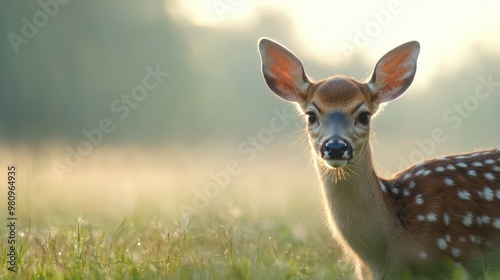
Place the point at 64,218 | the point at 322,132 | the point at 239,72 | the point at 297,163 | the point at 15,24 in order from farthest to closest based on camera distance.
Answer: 1. the point at 239,72
2. the point at 15,24
3. the point at 297,163
4. the point at 64,218
5. the point at 322,132

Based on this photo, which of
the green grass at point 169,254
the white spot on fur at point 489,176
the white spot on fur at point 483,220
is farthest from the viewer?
the white spot on fur at point 489,176

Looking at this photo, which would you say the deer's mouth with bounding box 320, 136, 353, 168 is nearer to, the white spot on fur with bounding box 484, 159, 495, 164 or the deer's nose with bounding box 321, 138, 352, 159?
the deer's nose with bounding box 321, 138, 352, 159

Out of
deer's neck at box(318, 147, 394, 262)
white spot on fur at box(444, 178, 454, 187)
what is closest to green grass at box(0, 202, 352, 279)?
deer's neck at box(318, 147, 394, 262)

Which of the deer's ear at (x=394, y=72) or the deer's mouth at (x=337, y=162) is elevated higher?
the deer's ear at (x=394, y=72)

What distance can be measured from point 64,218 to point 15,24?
Answer: 875 inches

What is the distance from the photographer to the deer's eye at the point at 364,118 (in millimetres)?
5855

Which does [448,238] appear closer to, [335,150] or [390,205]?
[390,205]

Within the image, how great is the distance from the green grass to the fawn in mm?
463

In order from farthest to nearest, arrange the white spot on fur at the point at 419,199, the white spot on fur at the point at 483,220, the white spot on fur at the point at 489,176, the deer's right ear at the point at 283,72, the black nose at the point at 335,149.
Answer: the deer's right ear at the point at 283,72 < the white spot on fur at the point at 489,176 < the white spot on fur at the point at 419,199 < the white spot on fur at the point at 483,220 < the black nose at the point at 335,149

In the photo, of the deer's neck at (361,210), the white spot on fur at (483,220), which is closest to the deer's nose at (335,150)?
the deer's neck at (361,210)

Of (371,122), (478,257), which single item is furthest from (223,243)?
(478,257)

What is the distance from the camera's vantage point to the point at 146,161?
12977 mm

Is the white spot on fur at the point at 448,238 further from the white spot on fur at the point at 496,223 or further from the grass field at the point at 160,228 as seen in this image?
the grass field at the point at 160,228

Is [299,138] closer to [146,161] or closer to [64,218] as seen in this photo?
[64,218]
